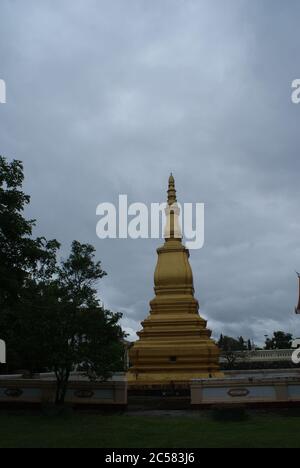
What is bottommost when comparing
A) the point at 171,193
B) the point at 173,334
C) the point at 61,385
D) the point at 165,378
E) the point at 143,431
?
the point at 143,431

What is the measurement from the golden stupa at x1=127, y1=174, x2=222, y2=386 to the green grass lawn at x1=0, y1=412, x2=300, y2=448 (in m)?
10.7

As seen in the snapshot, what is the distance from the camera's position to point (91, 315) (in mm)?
19250

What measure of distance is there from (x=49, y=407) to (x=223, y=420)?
21.0 ft

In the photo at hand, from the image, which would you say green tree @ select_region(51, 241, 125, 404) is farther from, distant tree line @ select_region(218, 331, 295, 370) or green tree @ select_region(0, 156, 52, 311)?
distant tree line @ select_region(218, 331, 295, 370)

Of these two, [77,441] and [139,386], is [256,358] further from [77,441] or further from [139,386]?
[77,441]

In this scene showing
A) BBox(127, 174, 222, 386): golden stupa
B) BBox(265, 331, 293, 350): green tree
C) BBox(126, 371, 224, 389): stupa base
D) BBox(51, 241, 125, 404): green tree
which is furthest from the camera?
BBox(265, 331, 293, 350): green tree

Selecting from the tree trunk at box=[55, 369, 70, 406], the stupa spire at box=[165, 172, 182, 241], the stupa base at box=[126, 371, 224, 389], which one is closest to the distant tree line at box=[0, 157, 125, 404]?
the tree trunk at box=[55, 369, 70, 406]

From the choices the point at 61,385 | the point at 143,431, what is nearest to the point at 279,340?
the point at 61,385

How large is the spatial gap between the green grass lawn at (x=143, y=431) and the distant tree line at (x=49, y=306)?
195 centimetres

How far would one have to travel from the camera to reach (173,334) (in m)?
30.3

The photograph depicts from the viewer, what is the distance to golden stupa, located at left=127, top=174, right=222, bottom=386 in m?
29.0

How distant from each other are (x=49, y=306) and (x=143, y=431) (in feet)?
20.2

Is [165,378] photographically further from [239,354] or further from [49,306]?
[239,354]
